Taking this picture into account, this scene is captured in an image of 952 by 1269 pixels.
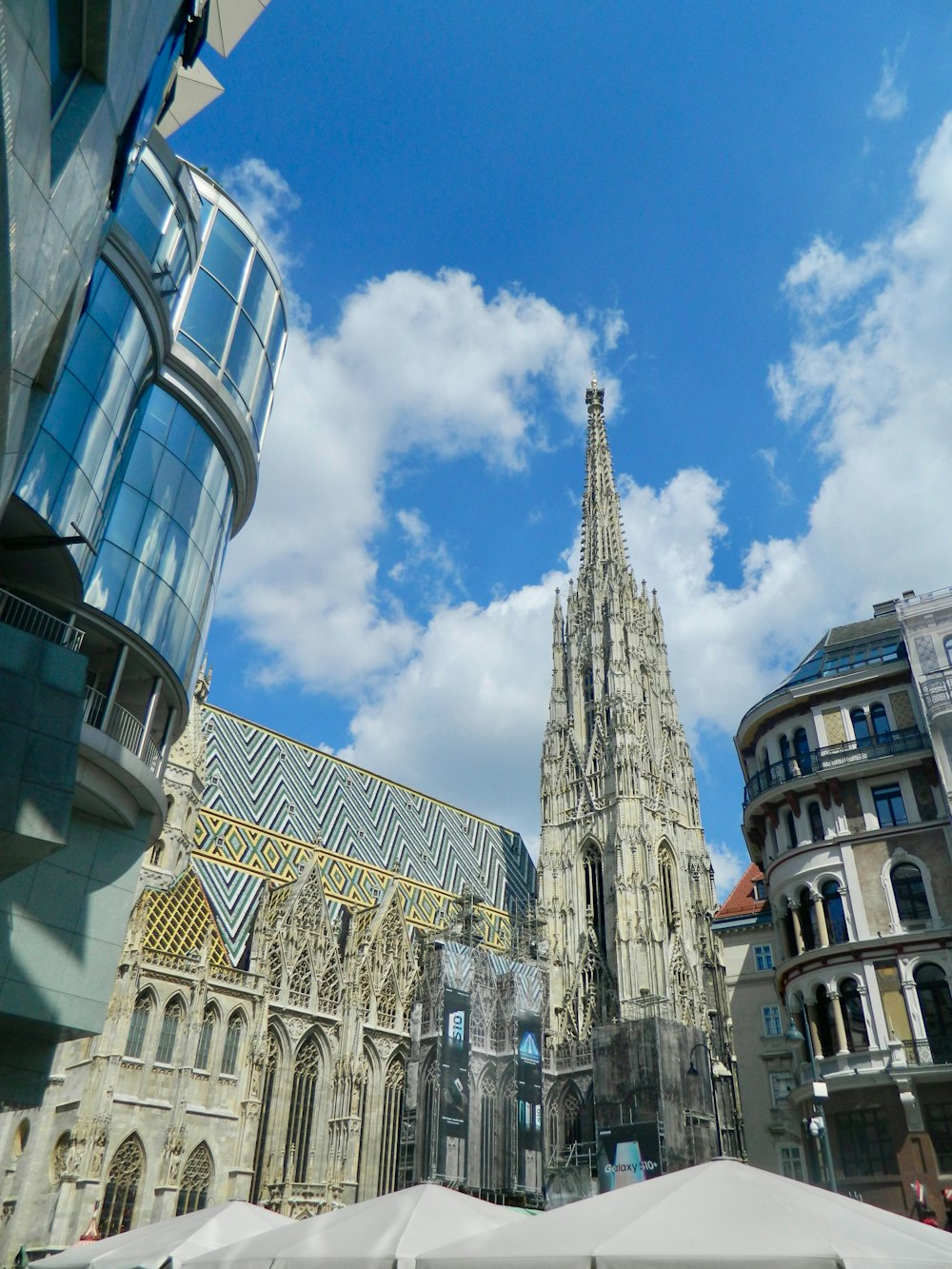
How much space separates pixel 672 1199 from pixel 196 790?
3701 cm

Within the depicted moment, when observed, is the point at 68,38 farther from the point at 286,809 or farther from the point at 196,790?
the point at 286,809

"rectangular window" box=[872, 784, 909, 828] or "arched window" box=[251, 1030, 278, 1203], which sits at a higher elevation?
"rectangular window" box=[872, 784, 909, 828]

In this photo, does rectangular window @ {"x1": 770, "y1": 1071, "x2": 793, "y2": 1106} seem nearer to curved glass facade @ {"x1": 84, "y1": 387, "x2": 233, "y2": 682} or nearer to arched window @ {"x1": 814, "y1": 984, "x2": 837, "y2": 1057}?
arched window @ {"x1": 814, "y1": 984, "x2": 837, "y2": 1057}

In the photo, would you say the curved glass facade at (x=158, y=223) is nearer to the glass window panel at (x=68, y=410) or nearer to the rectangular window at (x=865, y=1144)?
the glass window panel at (x=68, y=410)

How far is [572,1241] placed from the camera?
274 inches

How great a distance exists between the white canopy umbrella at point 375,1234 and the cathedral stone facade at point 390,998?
2272 cm

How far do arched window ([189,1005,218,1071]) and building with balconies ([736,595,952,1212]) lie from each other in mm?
21969

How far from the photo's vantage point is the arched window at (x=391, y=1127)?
40031 millimetres

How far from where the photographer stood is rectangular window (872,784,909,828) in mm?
22000

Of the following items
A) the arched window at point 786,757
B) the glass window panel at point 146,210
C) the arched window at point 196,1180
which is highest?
the glass window panel at point 146,210

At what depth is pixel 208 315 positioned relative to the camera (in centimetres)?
2261

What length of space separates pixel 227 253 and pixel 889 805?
20.7 meters

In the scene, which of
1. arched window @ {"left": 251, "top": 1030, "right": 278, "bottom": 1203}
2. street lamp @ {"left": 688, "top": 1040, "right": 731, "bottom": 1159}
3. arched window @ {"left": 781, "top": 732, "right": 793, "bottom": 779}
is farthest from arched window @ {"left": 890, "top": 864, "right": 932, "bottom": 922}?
arched window @ {"left": 251, "top": 1030, "right": 278, "bottom": 1203}

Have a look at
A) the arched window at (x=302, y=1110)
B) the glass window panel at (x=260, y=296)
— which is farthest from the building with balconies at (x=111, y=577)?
the arched window at (x=302, y=1110)
